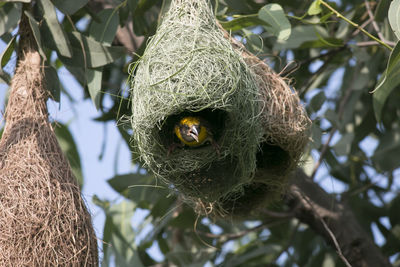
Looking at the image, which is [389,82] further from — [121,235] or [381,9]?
[121,235]

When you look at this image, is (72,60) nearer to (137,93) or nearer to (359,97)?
(137,93)

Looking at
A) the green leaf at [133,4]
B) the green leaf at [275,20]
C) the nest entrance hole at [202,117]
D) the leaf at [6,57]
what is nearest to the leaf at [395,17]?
the green leaf at [275,20]

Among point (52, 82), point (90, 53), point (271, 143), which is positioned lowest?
point (271, 143)

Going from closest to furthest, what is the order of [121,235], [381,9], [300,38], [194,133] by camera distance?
[194,133]
[381,9]
[300,38]
[121,235]

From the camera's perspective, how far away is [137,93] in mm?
2898

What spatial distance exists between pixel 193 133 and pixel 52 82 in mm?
816

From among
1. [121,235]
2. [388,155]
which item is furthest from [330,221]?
[121,235]

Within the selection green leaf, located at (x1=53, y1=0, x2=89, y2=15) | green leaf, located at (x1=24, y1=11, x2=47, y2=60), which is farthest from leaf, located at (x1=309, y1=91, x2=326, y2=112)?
green leaf, located at (x1=24, y1=11, x2=47, y2=60)

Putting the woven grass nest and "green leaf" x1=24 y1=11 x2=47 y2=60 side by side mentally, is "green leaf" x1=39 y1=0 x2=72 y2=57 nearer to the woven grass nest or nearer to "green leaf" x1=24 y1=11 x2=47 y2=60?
"green leaf" x1=24 y1=11 x2=47 y2=60

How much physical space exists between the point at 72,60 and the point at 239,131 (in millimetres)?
938

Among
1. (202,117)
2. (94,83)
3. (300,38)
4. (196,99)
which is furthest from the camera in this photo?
(300,38)

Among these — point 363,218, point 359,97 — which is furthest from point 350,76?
point 363,218

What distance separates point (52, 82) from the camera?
3.35m

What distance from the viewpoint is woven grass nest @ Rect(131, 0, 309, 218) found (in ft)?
9.11
